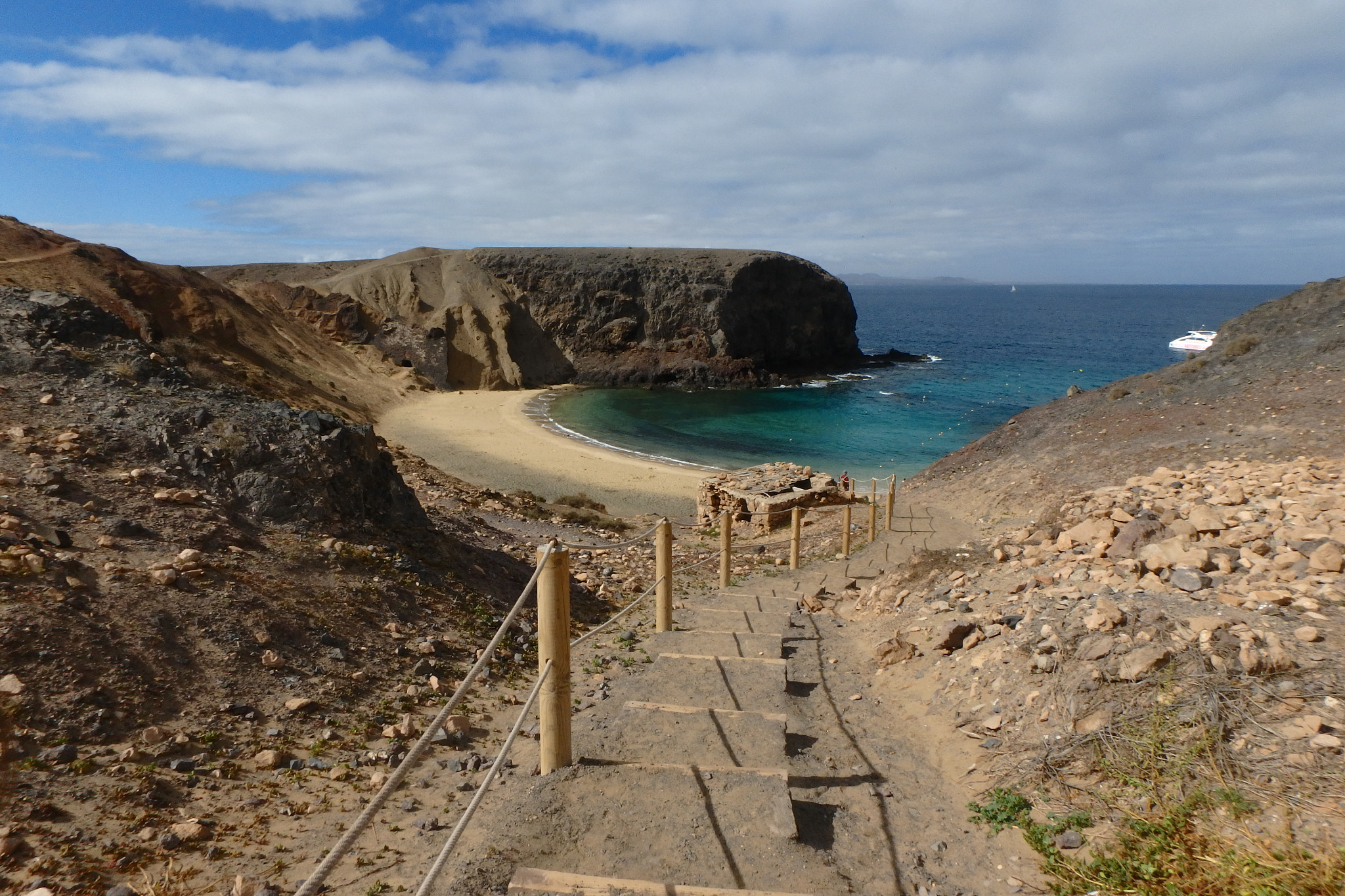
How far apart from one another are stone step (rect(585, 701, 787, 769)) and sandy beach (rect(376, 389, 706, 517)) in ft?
54.4

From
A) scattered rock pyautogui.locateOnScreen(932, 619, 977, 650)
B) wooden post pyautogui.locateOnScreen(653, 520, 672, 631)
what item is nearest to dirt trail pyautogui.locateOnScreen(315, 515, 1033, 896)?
scattered rock pyautogui.locateOnScreen(932, 619, 977, 650)

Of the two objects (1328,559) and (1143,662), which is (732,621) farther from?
(1328,559)

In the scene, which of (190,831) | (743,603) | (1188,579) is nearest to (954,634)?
(1188,579)

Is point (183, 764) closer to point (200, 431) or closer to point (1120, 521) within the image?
point (200, 431)

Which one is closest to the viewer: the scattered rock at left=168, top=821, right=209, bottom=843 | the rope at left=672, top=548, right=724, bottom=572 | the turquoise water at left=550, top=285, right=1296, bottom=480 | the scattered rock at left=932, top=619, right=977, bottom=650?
the scattered rock at left=168, top=821, right=209, bottom=843

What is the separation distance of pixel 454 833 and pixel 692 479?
24.1 m

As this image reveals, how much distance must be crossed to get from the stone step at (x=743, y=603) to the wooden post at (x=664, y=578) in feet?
4.84

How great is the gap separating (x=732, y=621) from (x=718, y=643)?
1170 mm

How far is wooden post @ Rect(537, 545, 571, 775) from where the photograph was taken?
4129 mm

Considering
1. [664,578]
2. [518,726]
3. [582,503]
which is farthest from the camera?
[582,503]

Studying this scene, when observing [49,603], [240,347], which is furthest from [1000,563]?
[240,347]

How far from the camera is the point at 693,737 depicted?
4.87m

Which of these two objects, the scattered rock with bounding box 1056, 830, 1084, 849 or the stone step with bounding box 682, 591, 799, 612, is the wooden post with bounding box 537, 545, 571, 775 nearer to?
the scattered rock with bounding box 1056, 830, 1084, 849

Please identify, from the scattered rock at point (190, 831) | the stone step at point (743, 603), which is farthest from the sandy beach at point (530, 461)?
the scattered rock at point (190, 831)
